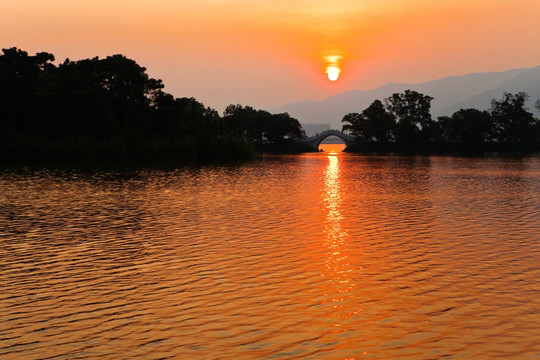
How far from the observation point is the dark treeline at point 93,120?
112 metres

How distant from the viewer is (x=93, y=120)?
122 meters

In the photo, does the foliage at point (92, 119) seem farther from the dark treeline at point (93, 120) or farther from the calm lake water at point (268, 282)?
the calm lake water at point (268, 282)

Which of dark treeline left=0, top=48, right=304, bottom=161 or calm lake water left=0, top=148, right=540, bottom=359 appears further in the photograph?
dark treeline left=0, top=48, right=304, bottom=161

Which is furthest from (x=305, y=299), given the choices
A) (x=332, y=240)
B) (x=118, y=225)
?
(x=118, y=225)

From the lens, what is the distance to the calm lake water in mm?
13383

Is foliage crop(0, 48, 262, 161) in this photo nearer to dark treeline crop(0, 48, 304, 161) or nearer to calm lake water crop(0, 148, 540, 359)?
dark treeline crop(0, 48, 304, 161)

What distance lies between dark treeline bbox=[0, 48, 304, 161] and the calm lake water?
75409mm

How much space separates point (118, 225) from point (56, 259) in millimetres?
9036

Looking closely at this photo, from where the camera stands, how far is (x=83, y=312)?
51.3 ft

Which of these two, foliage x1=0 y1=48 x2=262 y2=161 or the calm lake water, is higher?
foliage x1=0 y1=48 x2=262 y2=161

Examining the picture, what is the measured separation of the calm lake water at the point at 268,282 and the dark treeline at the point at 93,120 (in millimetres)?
75409

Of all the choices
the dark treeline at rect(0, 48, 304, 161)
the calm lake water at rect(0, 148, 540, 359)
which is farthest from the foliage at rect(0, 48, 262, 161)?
the calm lake water at rect(0, 148, 540, 359)

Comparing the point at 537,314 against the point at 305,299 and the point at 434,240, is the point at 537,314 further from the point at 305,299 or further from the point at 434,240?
the point at 434,240

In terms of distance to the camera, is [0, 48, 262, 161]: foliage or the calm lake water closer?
the calm lake water
